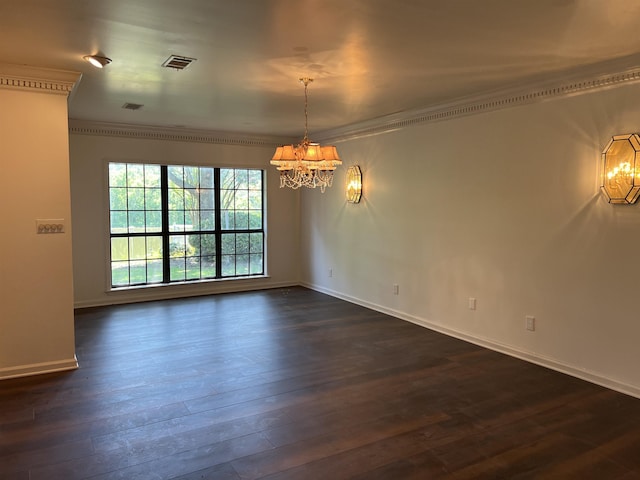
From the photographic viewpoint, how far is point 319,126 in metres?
6.66

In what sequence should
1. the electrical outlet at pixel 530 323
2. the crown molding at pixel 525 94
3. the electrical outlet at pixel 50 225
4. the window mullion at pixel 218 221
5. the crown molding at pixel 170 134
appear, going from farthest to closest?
the window mullion at pixel 218 221 < the crown molding at pixel 170 134 < the electrical outlet at pixel 530 323 < the electrical outlet at pixel 50 225 < the crown molding at pixel 525 94

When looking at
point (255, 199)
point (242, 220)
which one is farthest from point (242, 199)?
point (242, 220)

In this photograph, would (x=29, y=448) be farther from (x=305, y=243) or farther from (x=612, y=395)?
(x=305, y=243)

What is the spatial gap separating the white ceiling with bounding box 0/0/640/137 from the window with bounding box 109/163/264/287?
216cm

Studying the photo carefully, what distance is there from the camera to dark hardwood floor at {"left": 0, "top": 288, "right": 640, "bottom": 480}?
103 inches

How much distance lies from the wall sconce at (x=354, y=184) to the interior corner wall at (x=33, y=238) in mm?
3679

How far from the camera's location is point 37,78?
12.3ft

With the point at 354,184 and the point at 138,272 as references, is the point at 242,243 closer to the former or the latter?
the point at 138,272

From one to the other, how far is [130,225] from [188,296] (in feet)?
4.43

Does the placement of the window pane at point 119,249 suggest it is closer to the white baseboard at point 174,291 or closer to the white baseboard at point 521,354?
the white baseboard at point 174,291

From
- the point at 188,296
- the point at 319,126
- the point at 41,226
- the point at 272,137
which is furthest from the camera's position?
the point at 272,137

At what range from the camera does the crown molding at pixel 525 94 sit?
3.52 meters

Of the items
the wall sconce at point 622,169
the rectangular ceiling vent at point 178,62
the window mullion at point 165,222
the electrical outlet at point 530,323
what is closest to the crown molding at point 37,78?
the rectangular ceiling vent at point 178,62

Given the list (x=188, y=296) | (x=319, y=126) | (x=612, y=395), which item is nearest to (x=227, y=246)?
(x=188, y=296)
